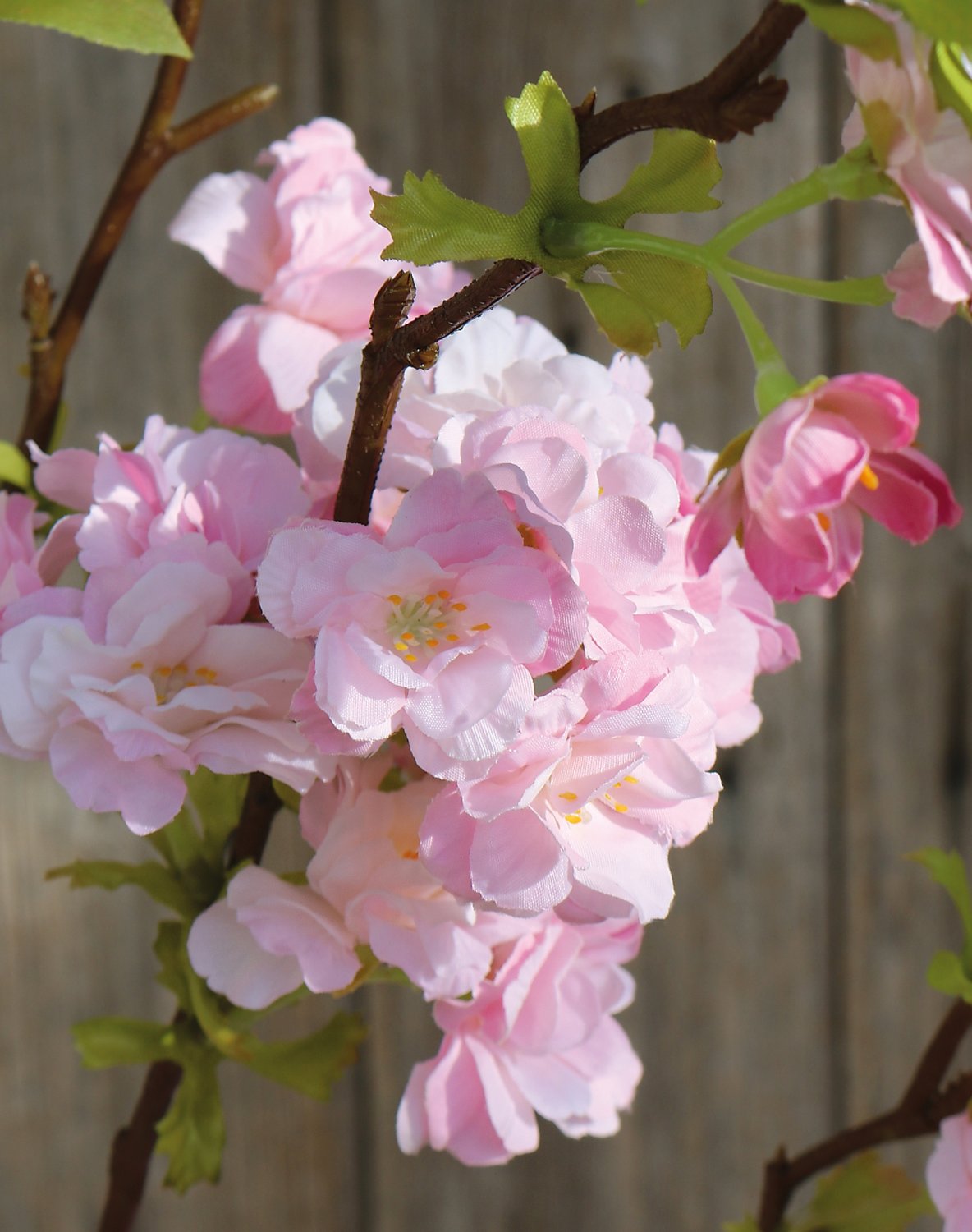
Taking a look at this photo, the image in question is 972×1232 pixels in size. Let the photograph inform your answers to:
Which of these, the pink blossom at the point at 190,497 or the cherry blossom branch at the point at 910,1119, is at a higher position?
the pink blossom at the point at 190,497

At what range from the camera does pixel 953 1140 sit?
448 millimetres

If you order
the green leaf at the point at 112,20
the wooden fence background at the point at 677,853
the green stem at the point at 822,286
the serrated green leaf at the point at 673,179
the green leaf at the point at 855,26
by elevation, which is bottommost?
the wooden fence background at the point at 677,853

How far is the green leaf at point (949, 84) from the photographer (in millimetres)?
228

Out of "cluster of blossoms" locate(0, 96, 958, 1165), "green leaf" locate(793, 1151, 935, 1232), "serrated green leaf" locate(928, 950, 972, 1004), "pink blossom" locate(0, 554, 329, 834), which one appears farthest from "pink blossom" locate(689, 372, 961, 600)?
"green leaf" locate(793, 1151, 935, 1232)

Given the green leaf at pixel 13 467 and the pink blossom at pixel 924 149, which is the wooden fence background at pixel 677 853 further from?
the pink blossom at pixel 924 149

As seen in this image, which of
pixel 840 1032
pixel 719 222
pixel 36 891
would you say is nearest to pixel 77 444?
pixel 36 891

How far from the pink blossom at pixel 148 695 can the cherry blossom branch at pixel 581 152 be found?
0.14ft

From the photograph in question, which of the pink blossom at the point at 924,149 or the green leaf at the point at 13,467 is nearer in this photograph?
the pink blossom at the point at 924,149

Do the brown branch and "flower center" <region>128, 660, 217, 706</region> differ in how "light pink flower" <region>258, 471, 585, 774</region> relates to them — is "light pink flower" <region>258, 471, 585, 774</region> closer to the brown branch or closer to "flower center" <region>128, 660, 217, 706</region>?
"flower center" <region>128, 660, 217, 706</region>

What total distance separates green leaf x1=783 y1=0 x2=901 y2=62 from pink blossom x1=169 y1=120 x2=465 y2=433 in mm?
188

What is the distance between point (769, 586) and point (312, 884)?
157 millimetres

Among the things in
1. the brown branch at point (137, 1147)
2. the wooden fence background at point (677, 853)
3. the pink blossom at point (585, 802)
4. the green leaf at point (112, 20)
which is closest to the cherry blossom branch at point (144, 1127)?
the brown branch at point (137, 1147)

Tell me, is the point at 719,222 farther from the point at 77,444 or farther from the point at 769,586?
the point at 769,586

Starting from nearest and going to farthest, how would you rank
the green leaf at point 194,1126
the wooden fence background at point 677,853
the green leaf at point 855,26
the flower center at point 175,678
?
the green leaf at point 855,26
the flower center at point 175,678
the green leaf at point 194,1126
the wooden fence background at point 677,853
